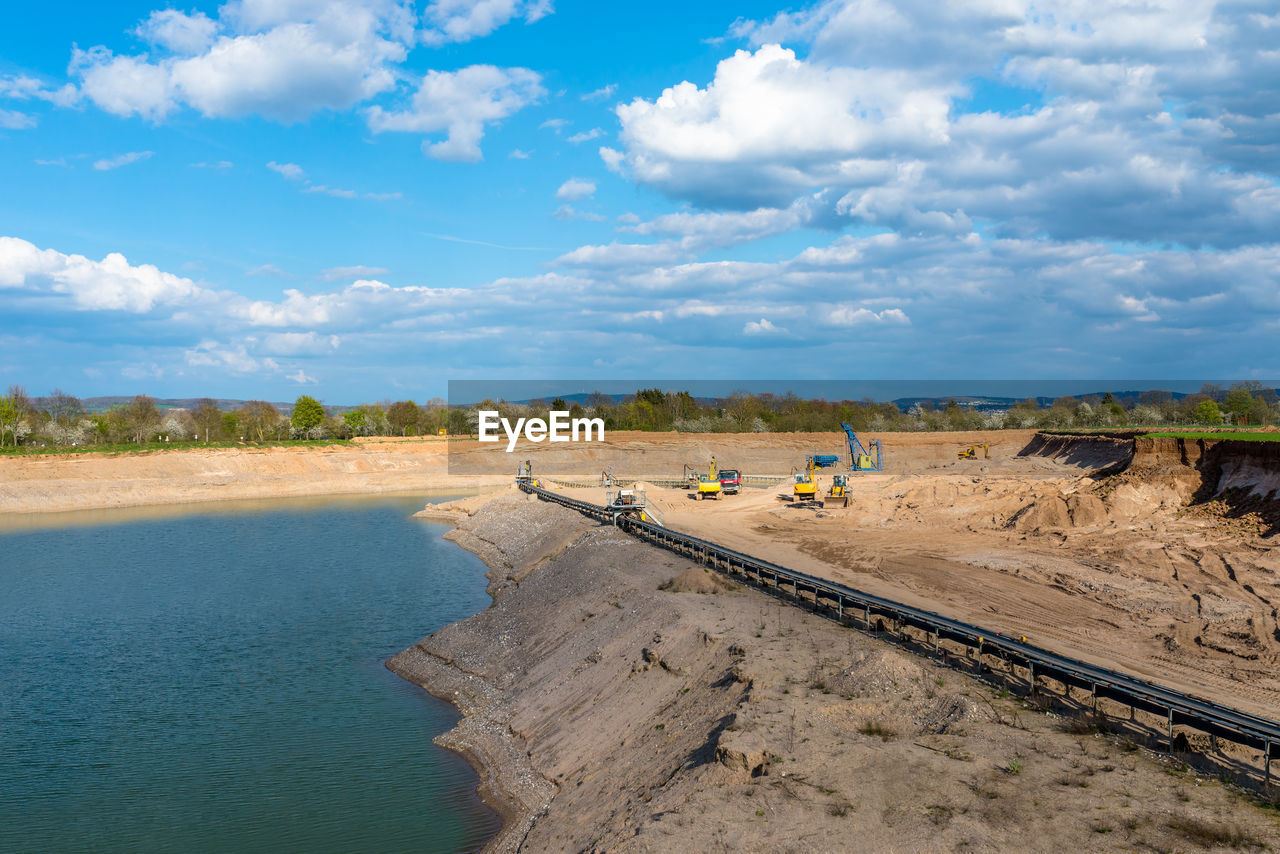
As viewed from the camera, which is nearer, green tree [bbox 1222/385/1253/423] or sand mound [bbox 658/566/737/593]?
sand mound [bbox 658/566/737/593]

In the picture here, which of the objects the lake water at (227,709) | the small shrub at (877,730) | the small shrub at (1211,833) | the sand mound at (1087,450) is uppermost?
the sand mound at (1087,450)

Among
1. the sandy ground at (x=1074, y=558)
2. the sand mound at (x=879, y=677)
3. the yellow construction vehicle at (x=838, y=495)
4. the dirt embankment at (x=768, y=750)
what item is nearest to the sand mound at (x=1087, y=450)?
the sandy ground at (x=1074, y=558)

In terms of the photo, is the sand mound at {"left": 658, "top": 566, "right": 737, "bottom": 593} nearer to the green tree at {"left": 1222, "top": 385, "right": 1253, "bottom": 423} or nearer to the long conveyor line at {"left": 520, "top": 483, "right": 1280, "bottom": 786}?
the long conveyor line at {"left": 520, "top": 483, "right": 1280, "bottom": 786}

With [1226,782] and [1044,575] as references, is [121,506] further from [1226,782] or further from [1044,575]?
[1226,782]

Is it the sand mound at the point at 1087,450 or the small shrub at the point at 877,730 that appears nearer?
the small shrub at the point at 877,730

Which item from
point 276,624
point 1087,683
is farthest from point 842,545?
point 276,624

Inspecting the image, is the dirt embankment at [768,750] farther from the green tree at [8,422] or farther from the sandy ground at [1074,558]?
the green tree at [8,422]

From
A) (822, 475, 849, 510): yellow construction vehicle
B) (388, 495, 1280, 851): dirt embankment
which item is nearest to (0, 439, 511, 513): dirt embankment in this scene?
(822, 475, 849, 510): yellow construction vehicle

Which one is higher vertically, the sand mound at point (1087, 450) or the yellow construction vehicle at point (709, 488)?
the sand mound at point (1087, 450)
